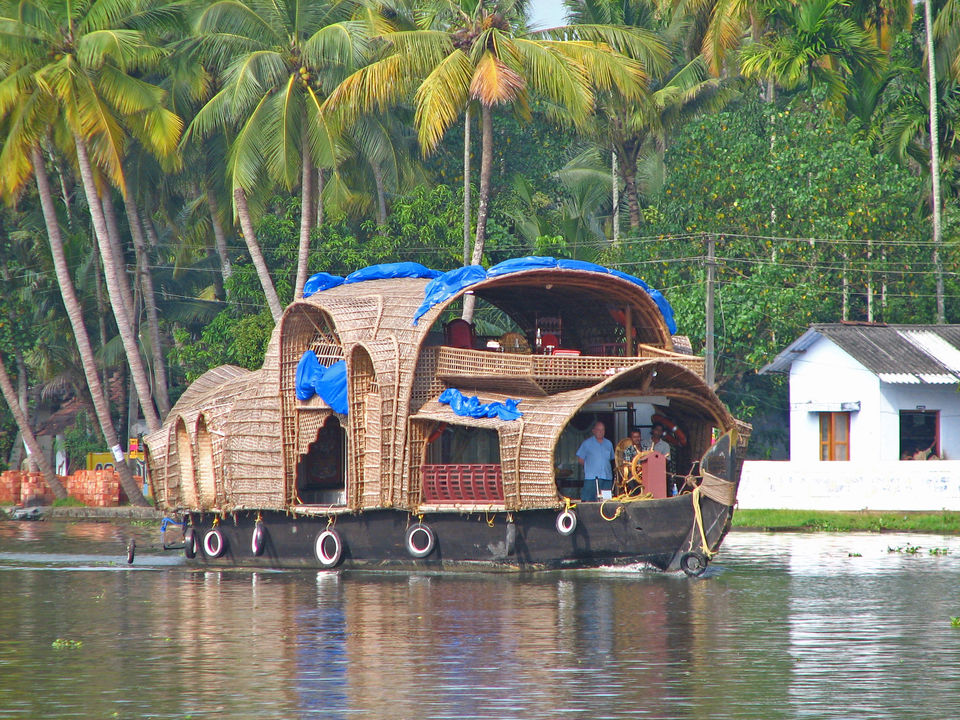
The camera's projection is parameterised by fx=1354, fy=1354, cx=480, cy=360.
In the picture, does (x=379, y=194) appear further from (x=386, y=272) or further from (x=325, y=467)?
(x=386, y=272)

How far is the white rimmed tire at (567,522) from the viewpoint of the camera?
17.2 meters

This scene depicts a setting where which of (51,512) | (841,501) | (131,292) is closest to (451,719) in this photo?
(841,501)

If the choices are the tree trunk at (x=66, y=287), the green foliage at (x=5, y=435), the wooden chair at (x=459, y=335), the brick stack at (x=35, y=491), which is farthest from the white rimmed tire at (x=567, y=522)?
the green foliage at (x=5, y=435)

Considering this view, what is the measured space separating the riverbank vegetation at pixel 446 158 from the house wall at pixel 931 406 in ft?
10.4

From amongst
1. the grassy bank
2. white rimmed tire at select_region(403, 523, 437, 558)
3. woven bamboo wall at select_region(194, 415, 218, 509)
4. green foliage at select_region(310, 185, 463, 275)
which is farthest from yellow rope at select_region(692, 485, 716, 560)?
green foliage at select_region(310, 185, 463, 275)

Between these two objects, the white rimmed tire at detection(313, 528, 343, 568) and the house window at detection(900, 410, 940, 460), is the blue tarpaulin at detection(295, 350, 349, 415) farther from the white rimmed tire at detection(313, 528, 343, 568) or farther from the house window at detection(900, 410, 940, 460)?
the house window at detection(900, 410, 940, 460)

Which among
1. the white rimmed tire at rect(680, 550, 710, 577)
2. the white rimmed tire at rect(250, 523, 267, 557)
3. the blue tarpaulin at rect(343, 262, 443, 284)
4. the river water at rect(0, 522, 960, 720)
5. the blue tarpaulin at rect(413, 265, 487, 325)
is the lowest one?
the river water at rect(0, 522, 960, 720)

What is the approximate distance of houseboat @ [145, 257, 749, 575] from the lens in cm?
1723

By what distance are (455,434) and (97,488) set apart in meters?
16.5

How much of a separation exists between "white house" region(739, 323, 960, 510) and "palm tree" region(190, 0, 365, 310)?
1109 cm

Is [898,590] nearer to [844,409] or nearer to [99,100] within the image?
[844,409]

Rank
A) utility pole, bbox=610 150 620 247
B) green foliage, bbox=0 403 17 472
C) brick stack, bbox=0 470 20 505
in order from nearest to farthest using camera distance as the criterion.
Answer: brick stack, bbox=0 470 20 505 → utility pole, bbox=610 150 620 247 → green foliage, bbox=0 403 17 472

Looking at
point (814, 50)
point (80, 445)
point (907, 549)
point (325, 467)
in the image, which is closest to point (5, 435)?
point (80, 445)

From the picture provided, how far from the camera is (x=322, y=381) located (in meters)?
18.9
